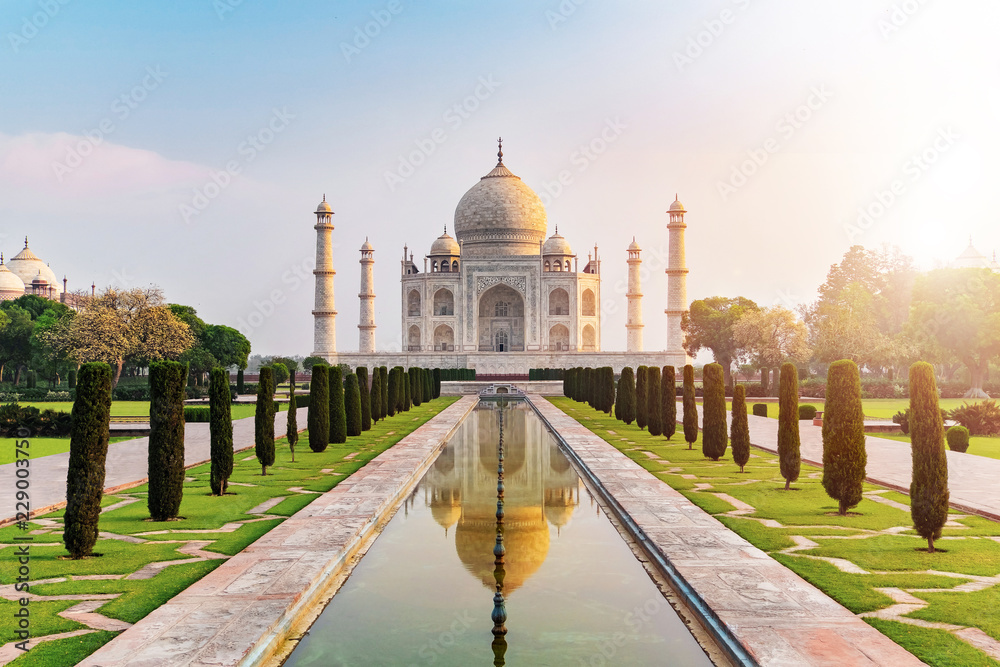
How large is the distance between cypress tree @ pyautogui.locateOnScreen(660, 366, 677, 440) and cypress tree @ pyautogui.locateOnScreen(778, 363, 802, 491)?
4.71 m

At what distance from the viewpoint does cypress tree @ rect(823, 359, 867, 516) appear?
25.3ft

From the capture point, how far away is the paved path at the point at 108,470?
845 cm

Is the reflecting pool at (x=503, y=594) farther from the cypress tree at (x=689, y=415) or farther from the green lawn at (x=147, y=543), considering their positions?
the cypress tree at (x=689, y=415)

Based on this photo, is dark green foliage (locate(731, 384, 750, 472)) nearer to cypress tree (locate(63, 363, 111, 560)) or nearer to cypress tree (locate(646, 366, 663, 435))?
cypress tree (locate(646, 366, 663, 435))

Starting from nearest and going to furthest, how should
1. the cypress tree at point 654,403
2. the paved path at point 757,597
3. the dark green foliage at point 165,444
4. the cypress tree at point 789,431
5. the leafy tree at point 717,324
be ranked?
the paved path at point 757,597, the dark green foliage at point 165,444, the cypress tree at point 789,431, the cypress tree at point 654,403, the leafy tree at point 717,324

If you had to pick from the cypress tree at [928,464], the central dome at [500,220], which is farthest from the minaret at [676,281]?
the cypress tree at [928,464]

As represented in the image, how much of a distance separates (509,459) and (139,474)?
5.22 meters

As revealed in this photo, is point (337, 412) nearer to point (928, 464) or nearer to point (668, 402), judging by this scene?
point (668, 402)

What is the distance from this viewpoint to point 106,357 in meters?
31.9

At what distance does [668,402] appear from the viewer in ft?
48.6

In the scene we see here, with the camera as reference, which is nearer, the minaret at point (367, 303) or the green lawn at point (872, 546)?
the green lawn at point (872, 546)

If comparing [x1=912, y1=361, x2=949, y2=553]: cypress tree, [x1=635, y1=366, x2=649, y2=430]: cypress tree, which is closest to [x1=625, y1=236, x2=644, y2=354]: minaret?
[x1=635, y1=366, x2=649, y2=430]: cypress tree

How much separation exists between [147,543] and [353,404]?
29.4ft

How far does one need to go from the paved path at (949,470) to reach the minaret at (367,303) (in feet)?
111
